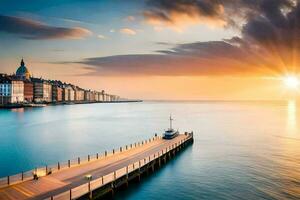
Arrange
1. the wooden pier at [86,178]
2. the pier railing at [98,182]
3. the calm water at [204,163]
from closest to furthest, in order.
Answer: the pier railing at [98,182] → the wooden pier at [86,178] → the calm water at [204,163]

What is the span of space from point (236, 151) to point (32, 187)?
47101mm

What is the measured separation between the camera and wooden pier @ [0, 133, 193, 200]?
31.1 meters

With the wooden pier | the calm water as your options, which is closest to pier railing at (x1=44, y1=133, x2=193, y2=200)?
the wooden pier

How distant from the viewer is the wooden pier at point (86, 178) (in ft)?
102

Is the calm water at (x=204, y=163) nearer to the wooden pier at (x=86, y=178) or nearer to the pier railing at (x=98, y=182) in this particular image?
the wooden pier at (x=86, y=178)

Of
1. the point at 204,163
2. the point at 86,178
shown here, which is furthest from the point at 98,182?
the point at 204,163

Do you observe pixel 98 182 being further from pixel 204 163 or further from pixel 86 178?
pixel 204 163

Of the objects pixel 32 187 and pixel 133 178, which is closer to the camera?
pixel 32 187

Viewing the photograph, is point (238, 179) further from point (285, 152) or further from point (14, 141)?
point (14, 141)

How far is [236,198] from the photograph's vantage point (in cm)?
3825

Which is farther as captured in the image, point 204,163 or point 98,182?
point 204,163

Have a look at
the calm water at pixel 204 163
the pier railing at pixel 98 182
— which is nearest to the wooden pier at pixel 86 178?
the pier railing at pixel 98 182

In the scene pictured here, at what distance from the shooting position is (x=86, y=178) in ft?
119

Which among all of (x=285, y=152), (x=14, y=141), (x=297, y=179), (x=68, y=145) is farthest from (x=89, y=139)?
(x=297, y=179)
